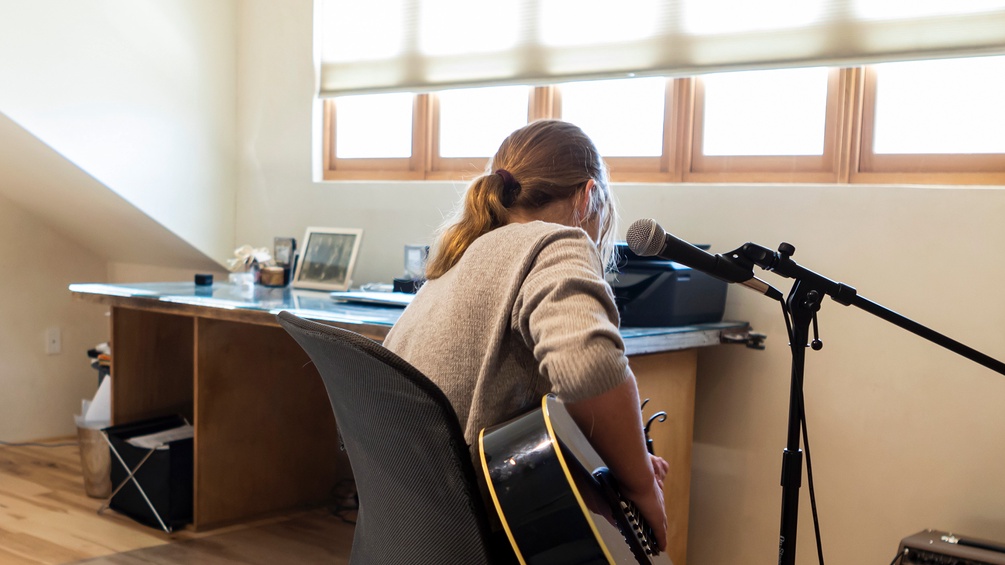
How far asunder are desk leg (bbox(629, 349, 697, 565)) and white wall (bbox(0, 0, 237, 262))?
2.29 metres

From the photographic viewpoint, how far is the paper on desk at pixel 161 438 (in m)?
3.08

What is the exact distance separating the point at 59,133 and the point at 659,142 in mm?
2134

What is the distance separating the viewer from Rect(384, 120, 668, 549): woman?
1.04m

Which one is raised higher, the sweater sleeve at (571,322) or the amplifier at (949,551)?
the sweater sleeve at (571,322)

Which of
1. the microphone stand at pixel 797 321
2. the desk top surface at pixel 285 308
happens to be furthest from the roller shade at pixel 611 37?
the microphone stand at pixel 797 321

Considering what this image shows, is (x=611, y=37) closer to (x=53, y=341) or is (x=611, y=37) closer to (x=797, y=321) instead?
(x=797, y=321)

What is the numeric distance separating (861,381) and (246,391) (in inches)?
78.1

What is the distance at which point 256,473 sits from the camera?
10.6 ft

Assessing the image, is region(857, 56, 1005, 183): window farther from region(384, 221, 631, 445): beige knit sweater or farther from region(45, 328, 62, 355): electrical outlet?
region(45, 328, 62, 355): electrical outlet

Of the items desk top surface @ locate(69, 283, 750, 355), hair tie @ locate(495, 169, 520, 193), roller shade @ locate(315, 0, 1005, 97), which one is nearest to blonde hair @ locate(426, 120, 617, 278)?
hair tie @ locate(495, 169, 520, 193)

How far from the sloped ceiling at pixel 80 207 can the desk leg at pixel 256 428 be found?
2.96ft

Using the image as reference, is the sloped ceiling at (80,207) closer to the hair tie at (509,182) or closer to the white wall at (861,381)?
the white wall at (861,381)

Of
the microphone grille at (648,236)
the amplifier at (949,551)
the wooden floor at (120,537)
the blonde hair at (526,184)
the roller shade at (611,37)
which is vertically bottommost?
the wooden floor at (120,537)

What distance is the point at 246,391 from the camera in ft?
10.4
